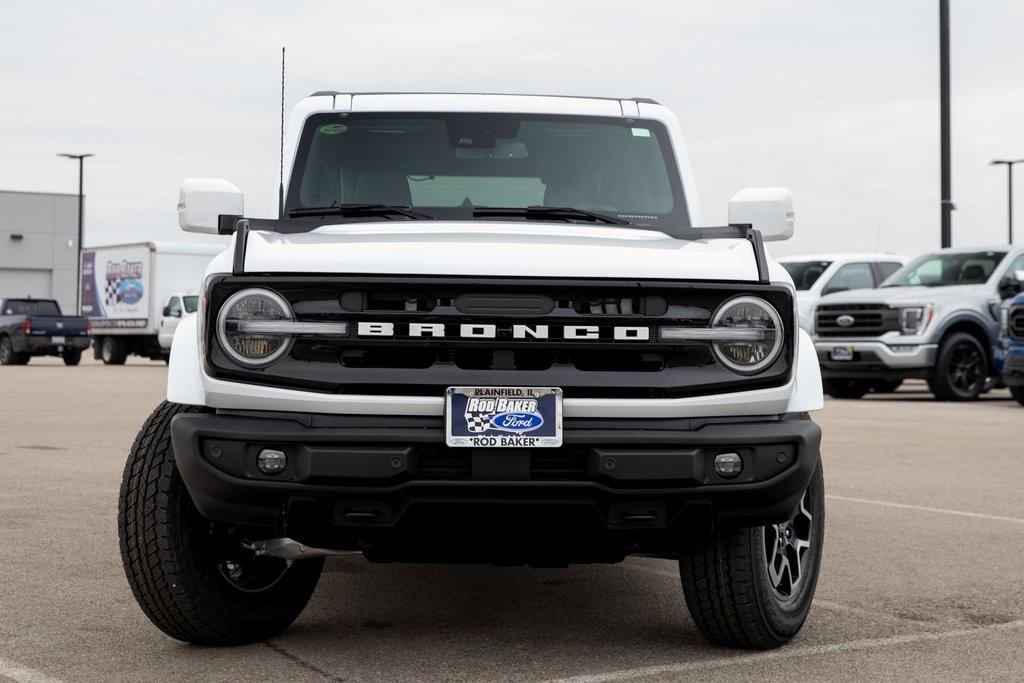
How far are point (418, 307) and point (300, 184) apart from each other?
1.70 meters

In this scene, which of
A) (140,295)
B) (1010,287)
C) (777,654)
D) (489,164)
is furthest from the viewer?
(140,295)

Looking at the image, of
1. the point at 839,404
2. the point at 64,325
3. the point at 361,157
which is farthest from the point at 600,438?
the point at 64,325

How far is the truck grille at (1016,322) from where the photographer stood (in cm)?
1662

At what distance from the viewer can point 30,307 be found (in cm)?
3541

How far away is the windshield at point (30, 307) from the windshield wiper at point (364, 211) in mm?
31456

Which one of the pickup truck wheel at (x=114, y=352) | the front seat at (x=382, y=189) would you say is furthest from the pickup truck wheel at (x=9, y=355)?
the front seat at (x=382, y=189)

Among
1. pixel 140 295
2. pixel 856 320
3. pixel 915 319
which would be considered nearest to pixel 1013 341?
pixel 915 319

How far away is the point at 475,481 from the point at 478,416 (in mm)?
182

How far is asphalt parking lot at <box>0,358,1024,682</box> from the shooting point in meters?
4.51

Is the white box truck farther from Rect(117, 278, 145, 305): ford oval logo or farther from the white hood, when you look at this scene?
the white hood

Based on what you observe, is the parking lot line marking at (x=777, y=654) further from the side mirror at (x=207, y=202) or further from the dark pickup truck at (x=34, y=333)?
the dark pickup truck at (x=34, y=333)

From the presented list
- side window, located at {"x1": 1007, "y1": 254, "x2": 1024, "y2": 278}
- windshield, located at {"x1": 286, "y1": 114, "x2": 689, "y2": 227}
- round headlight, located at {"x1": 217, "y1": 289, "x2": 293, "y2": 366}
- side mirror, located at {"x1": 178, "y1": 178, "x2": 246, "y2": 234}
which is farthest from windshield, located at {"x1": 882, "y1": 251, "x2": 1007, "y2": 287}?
round headlight, located at {"x1": 217, "y1": 289, "x2": 293, "y2": 366}

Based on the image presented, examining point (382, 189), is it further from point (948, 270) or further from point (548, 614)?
point (948, 270)

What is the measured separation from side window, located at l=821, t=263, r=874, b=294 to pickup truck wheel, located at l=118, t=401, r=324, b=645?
18.2m
